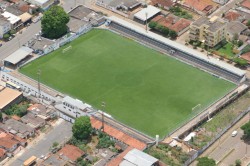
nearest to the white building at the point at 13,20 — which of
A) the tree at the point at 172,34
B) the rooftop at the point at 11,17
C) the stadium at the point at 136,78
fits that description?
the rooftop at the point at 11,17

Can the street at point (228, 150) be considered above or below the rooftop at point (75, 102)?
below

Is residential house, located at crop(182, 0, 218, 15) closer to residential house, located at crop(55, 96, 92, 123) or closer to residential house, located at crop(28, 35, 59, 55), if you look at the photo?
residential house, located at crop(28, 35, 59, 55)

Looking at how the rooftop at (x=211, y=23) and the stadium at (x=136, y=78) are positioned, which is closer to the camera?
the stadium at (x=136, y=78)

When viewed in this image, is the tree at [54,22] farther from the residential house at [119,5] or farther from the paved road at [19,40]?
the residential house at [119,5]

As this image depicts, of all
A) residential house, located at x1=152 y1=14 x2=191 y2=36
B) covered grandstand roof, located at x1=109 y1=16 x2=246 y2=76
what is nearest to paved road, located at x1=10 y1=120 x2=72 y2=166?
covered grandstand roof, located at x1=109 y1=16 x2=246 y2=76

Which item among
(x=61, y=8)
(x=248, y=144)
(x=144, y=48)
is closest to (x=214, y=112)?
(x=248, y=144)

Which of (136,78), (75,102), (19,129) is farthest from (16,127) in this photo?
(136,78)

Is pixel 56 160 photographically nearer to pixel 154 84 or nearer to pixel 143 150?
pixel 143 150

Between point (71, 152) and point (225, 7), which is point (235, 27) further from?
point (71, 152)
